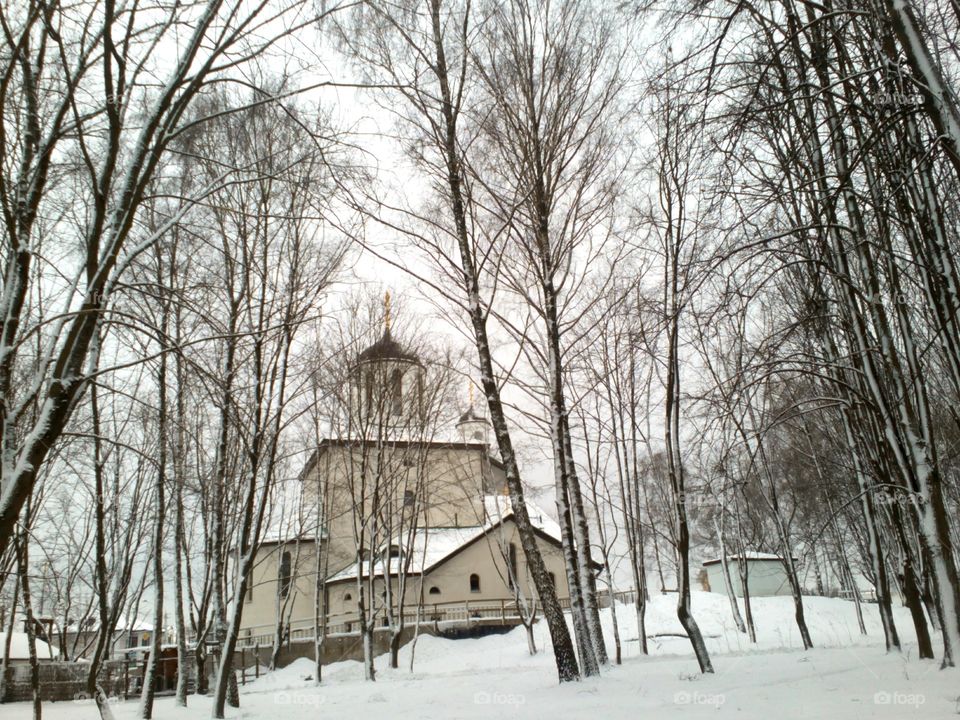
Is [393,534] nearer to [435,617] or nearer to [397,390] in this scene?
[435,617]

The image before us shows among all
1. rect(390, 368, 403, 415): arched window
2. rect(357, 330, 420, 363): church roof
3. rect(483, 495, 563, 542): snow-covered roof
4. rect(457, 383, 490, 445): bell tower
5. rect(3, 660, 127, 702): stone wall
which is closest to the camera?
rect(357, 330, 420, 363): church roof

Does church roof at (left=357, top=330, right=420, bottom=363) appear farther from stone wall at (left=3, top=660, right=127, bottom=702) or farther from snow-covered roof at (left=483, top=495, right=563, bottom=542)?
snow-covered roof at (left=483, top=495, right=563, bottom=542)

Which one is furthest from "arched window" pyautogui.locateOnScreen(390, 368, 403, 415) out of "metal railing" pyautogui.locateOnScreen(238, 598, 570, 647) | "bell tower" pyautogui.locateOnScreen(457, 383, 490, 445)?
"metal railing" pyautogui.locateOnScreen(238, 598, 570, 647)

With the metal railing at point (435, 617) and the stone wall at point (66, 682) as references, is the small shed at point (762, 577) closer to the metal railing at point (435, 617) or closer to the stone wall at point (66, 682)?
the metal railing at point (435, 617)

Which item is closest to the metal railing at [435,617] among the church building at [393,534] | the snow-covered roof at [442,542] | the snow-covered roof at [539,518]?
the church building at [393,534]

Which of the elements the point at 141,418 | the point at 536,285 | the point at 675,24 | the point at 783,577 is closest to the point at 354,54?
the point at 536,285

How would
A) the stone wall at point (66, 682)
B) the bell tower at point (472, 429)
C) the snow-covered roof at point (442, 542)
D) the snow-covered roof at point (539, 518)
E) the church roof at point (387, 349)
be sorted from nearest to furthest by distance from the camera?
the church roof at point (387, 349) → the stone wall at point (66, 682) → the bell tower at point (472, 429) → the snow-covered roof at point (442, 542) → the snow-covered roof at point (539, 518)

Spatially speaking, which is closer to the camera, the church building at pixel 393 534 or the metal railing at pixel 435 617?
the church building at pixel 393 534

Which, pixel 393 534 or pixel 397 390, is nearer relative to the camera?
pixel 397 390

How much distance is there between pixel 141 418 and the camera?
12703 mm

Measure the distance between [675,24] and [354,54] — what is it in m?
5.62

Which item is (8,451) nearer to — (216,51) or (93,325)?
(93,325)

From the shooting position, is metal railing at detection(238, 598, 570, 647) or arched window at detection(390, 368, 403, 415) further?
metal railing at detection(238, 598, 570, 647)

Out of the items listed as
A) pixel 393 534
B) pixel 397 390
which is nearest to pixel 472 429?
pixel 393 534
